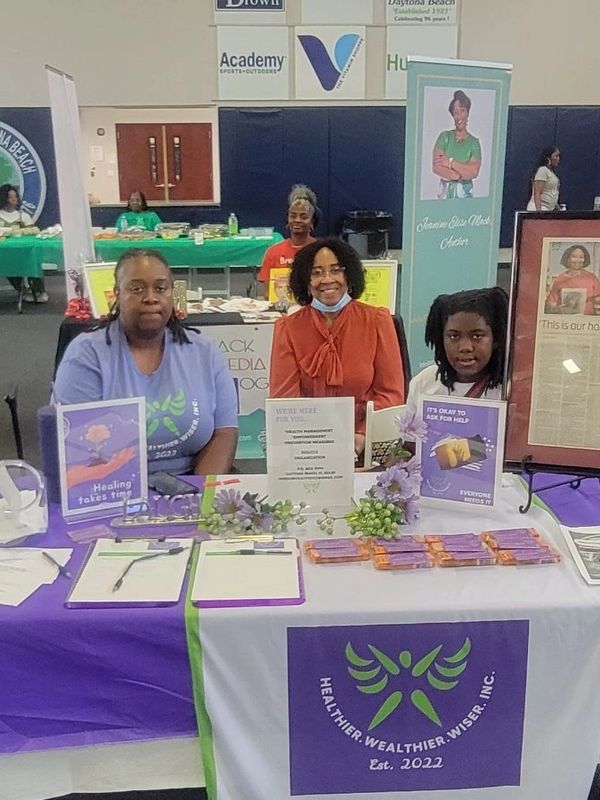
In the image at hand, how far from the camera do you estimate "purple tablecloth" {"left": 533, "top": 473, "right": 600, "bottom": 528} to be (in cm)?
157

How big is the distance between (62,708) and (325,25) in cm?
875

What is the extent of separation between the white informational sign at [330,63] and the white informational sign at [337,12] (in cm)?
7

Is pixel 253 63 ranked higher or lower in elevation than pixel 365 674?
higher

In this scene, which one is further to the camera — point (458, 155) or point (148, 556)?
point (458, 155)

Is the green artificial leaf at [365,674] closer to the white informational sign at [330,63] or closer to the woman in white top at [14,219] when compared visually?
the woman in white top at [14,219]

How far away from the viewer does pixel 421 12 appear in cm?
869

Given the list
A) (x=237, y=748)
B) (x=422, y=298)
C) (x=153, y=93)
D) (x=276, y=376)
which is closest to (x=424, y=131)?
(x=422, y=298)

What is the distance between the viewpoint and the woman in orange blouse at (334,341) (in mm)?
2672

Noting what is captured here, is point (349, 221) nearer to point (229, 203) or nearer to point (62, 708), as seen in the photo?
point (229, 203)

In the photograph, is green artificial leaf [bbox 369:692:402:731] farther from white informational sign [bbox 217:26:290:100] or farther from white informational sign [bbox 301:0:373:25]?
white informational sign [bbox 301:0:373:25]

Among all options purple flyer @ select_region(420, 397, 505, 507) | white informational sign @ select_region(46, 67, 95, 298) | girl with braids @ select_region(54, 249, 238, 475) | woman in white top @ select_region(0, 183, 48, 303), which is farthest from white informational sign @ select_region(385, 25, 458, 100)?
purple flyer @ select_region(420, 397, 505, 507)

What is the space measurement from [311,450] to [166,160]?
839 centimetres

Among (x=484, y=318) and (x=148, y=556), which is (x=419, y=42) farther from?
(x=148, y=556)

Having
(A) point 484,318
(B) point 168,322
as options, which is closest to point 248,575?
(A) point 484,318
